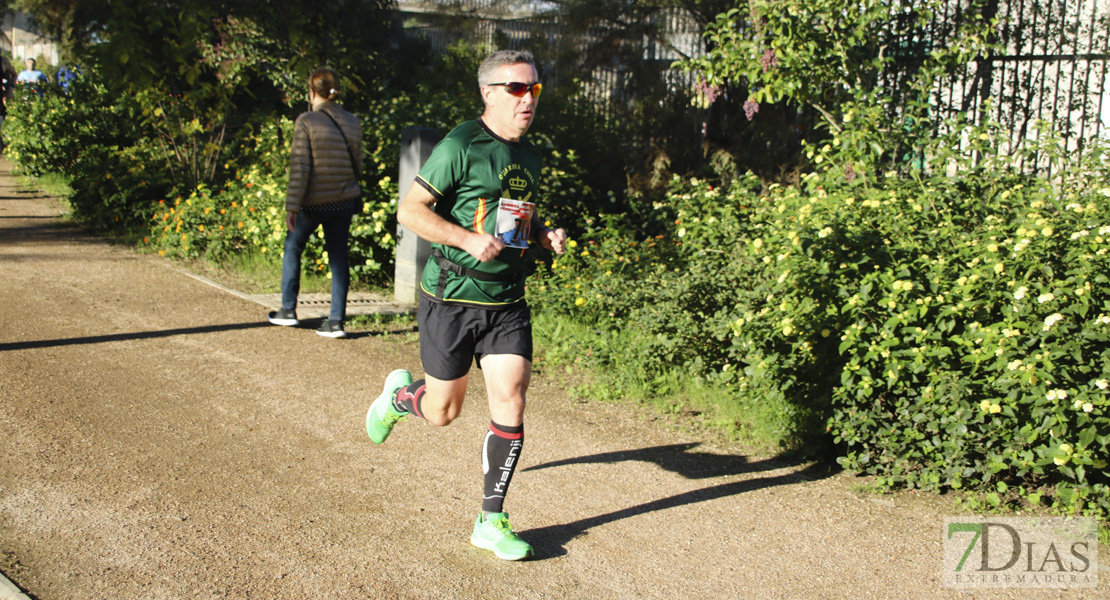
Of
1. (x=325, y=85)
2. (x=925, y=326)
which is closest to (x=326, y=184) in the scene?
(x=325, y=85)

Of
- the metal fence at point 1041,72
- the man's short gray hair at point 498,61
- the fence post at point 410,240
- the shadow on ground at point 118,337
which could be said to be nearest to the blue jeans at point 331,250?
the shadow on ground at point 118,337

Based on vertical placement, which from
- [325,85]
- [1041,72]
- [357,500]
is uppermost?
[1041,72]

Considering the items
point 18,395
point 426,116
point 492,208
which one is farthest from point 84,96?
point 492,208

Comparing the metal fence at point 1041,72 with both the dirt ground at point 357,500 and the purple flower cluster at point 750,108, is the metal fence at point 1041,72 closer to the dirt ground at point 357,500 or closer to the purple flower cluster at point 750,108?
the purple flower cluster at point 750,108

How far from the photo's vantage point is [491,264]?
368cm

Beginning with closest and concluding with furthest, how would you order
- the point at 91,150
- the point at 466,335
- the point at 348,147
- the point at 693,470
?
the point at 466,335, the point at 693,470, the point at 348,147, the point at 91,150

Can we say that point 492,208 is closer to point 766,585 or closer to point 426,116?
point 766,585

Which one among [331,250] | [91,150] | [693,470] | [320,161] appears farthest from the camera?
[91,150]

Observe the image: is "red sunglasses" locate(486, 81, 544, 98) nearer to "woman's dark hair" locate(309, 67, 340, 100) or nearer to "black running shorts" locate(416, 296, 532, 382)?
"black running shorts" locate(416, 296, 532, 382)

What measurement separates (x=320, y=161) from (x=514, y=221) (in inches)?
125

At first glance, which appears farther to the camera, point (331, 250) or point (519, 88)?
point (331, 250)

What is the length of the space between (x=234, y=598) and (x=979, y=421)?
9.64 ft

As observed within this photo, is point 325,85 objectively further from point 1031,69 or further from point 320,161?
point 1031,69

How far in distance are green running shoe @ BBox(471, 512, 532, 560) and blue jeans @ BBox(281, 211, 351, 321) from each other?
3433mm
